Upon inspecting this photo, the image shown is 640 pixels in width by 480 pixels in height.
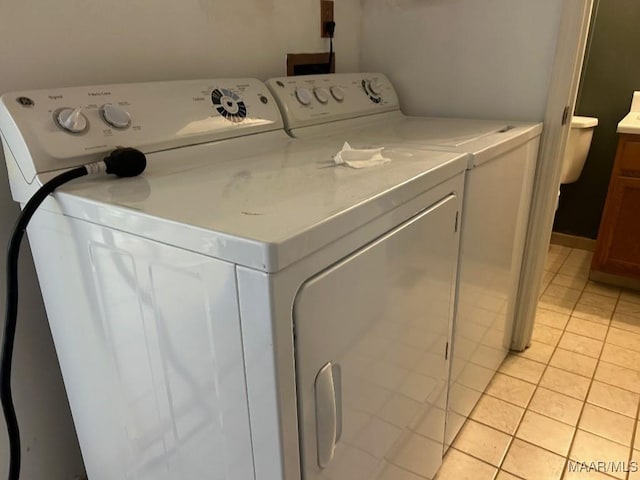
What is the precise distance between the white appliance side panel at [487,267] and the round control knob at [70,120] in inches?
32.6

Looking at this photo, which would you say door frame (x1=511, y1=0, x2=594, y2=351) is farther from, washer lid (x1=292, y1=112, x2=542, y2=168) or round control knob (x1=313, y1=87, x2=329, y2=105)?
round control knob (x1=313, y1=87, x2=329, y2=105)

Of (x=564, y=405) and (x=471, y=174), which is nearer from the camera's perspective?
(x=471, y=174)

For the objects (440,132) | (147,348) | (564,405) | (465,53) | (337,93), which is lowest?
(564,405)

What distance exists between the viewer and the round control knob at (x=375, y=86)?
1.72 meters

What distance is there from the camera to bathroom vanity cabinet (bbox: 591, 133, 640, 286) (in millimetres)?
2225

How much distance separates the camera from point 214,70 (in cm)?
136

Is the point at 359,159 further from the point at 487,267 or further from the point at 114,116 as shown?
the point at 487,267

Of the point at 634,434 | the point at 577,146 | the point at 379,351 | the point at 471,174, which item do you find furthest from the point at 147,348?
the point at 577,146

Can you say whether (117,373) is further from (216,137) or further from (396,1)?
(396,1)

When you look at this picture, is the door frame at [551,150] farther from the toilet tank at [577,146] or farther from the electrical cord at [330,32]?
the toilet tank at [577,146]

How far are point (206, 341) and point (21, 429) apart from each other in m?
0.72

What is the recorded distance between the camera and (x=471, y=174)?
1.16m

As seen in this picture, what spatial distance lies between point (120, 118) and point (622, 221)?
90.3 inches

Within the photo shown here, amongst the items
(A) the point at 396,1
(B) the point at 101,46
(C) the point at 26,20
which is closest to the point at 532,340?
(A) the point at 396,1
